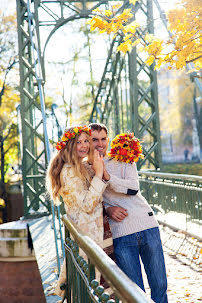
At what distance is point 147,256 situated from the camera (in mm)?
2879

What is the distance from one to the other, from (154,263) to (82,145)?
0.85 metres

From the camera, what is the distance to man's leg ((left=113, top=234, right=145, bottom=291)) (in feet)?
9.25

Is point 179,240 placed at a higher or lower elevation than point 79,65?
lower

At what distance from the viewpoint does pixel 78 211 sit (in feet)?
9.60

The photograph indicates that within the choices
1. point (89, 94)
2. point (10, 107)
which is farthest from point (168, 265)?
point (89, 94)

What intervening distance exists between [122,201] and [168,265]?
335 cm

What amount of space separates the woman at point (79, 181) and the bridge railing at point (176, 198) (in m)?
3.87

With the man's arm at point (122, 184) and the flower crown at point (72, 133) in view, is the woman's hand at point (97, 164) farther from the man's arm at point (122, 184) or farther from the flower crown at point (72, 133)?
the flower crown at point (72, 133)

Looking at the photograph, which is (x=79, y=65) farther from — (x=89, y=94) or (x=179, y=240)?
(x=179, y=240)

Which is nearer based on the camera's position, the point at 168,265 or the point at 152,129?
the point at 168,265

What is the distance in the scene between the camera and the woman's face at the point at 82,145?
9.93 ft

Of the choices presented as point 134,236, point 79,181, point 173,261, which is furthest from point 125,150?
point 173,261

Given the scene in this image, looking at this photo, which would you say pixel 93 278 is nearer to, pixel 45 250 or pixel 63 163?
→ pixel 63 163

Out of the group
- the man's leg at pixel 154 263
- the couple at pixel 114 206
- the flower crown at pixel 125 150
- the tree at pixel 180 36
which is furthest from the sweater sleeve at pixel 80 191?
the tree at pixel 180 36
